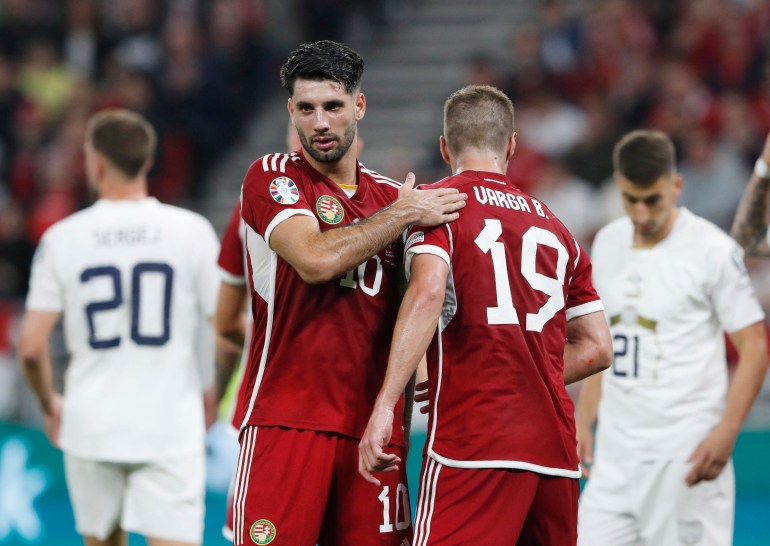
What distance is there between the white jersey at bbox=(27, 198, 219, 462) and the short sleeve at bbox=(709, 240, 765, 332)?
2.56 m

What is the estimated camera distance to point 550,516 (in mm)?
4559

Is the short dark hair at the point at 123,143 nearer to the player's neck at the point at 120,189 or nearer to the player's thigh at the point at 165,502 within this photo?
the player's neck at the point at 120,189

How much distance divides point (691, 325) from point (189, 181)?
9.62 metres

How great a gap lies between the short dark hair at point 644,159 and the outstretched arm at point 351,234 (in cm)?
181

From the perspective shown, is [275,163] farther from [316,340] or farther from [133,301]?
[133,301]

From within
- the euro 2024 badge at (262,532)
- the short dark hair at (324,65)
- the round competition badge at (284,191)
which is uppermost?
the short dark hair at (324,65)

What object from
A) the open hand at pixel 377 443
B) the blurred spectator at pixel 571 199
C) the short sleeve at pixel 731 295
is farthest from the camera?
the blurred spectator at pixel 571 199

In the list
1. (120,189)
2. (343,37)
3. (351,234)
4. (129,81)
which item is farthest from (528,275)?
(343,37)

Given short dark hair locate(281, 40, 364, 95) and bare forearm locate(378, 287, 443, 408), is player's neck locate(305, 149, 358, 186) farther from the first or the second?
bare forearm locate(378, 287, 443, 408)

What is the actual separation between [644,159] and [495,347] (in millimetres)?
2007

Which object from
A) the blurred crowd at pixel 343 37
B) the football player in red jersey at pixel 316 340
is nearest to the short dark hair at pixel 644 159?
the football player in red jersey at pixel 316 340

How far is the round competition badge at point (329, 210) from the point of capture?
15.5 ft

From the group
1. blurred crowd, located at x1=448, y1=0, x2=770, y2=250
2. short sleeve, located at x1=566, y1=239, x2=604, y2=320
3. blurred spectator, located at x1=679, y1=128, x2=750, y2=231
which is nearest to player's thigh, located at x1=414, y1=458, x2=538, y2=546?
short sleeve, located at x1=566, y1=239, x2=604, y2=320

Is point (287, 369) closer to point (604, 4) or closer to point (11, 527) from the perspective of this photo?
point (11, 527)
